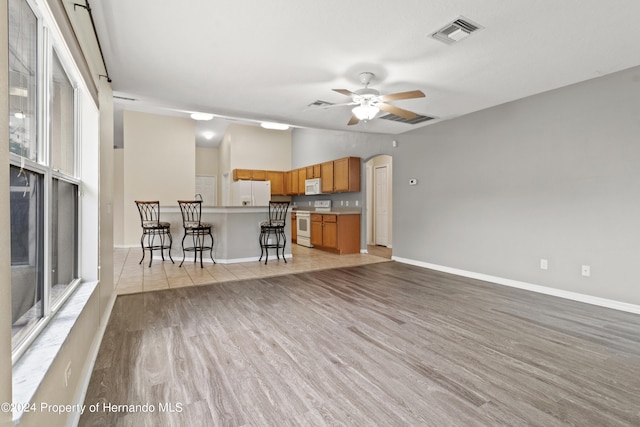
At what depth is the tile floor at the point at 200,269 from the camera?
13.8ft

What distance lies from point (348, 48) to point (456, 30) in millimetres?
870

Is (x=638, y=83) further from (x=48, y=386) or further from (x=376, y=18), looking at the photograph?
(x=48, y=386)

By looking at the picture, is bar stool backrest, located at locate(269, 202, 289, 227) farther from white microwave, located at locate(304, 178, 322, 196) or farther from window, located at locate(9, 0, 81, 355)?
window, located at locate(9, 0, 81, 355)

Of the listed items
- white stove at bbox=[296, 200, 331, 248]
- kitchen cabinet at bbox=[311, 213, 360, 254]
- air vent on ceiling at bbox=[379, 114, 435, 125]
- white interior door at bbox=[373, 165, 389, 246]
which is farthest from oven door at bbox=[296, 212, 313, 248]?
air vent on ceiling at bbox=[379, 114, 435, 125]

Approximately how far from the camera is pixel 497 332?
2652 millimetres

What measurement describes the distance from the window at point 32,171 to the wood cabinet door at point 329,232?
5208mm

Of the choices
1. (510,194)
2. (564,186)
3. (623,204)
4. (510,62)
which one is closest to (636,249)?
(623,204)

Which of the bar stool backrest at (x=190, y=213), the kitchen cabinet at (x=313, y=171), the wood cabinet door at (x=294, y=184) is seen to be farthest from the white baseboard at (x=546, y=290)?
the wood cabinet door at (x=294, y=184)

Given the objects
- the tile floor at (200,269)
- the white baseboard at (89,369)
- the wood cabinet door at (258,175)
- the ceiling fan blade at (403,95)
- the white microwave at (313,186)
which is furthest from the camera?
the wood cabinet door at (258,175)

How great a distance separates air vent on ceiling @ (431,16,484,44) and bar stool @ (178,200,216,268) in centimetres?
435

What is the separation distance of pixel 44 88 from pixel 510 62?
3.61 metres

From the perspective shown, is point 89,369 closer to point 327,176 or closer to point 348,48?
point 348,48

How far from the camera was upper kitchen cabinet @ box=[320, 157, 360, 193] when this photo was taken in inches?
270

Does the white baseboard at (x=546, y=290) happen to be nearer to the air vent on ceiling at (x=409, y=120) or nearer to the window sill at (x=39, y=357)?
the air vent on ceiling at (x=409, y=120)
